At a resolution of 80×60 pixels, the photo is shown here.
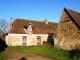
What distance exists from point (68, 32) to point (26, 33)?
11288mm

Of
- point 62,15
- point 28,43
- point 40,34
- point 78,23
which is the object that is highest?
point 62,15

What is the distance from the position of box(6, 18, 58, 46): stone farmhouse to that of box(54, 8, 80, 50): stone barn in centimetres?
832

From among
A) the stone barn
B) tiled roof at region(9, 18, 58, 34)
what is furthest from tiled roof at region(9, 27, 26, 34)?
the stone barn

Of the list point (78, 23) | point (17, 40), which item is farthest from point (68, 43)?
point (17, 40)

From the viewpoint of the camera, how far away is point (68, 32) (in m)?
21.2

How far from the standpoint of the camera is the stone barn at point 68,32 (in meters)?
19.8

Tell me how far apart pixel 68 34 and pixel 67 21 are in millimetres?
2347

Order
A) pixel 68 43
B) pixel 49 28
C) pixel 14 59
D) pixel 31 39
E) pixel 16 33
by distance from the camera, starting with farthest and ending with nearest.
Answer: pixel 49 28
pixel 31 39
pixel 16 33
pixel 68 43
pixel 14 59

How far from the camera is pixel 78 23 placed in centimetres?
1961

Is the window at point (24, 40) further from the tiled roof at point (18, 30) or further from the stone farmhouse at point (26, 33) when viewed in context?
the tiled roof at point (18, 30)

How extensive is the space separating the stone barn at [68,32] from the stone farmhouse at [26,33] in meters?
8.32

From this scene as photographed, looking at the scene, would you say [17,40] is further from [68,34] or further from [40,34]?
[68,34]

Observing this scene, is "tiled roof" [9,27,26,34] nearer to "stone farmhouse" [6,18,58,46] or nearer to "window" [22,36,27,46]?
"stone farmhouse" [6,18,58,46]

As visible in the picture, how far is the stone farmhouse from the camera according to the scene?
2764cm
